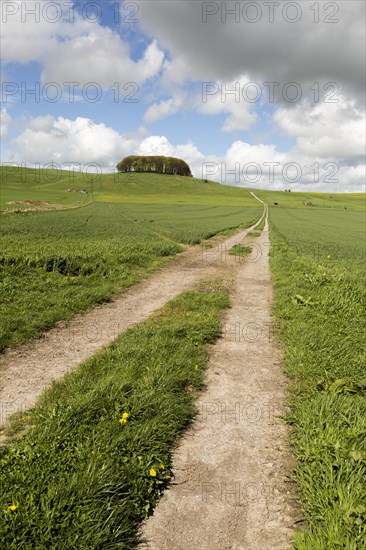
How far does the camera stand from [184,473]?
4.10 m

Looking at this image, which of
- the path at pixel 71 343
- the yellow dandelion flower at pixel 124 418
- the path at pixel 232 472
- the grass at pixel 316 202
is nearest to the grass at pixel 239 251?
the path at pixel 71 343

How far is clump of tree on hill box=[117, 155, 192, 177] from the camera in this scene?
612ft

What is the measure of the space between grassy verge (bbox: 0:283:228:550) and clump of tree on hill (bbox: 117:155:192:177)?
191 metres

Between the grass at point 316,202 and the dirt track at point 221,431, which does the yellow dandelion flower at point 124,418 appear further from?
the grass at point 316,202

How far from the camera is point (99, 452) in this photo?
13.2 ft

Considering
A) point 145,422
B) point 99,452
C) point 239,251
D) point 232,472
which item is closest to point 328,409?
point 232,472

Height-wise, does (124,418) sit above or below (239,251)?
below

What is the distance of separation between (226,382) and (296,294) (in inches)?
245

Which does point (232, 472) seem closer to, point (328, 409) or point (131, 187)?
point (328, 409)

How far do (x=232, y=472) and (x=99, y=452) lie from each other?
166cm

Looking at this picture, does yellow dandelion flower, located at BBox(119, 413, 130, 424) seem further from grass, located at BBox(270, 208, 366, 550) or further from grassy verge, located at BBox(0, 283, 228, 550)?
grass, located at BBox(270, 208, 366, 550)

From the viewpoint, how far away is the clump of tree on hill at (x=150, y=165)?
612ft

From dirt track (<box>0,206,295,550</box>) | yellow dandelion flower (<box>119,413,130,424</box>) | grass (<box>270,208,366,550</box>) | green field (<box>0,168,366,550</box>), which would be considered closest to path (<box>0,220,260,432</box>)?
dirt track (<box>0,206,295,550</box>)

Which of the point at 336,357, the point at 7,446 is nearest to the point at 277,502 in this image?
the point at 7,446
